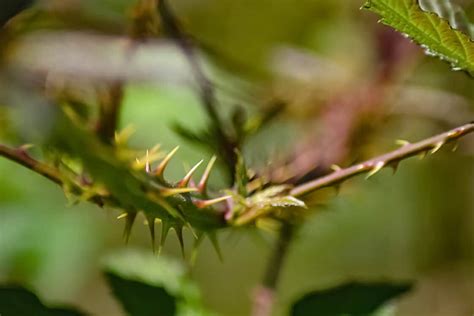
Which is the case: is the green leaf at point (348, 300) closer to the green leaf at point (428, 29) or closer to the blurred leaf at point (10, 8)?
the green leaf at point (428, 29)

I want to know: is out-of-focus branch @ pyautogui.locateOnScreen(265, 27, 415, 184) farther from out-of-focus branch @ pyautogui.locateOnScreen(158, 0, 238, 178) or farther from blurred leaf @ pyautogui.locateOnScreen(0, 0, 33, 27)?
blurred leaf @ pyautogui.locateOnScreen(0, 0, 33, 27)

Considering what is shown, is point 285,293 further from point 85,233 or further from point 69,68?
point 69,68

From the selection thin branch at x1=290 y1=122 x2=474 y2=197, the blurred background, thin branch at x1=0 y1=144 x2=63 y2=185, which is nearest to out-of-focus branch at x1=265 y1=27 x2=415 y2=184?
the blurred background

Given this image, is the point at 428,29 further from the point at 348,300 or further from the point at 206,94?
the point at 206,94

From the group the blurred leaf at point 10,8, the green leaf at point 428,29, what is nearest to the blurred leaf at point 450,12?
Answer: the green leaf at point 428,29

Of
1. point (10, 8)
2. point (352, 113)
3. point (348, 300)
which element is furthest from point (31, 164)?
point (352, 113)

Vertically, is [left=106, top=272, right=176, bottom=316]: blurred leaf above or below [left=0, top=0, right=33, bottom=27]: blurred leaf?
below
